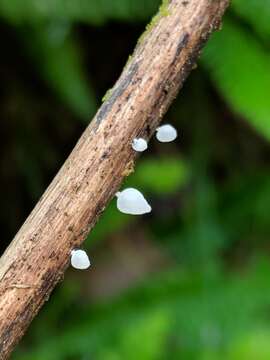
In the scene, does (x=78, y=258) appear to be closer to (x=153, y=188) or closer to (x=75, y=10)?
(x=75, y=10)

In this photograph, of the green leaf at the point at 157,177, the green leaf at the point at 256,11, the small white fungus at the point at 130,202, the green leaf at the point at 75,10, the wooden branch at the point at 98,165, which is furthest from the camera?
the green leaf at the point at 157,177

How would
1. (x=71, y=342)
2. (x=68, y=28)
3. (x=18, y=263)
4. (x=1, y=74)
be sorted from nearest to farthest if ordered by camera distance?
(x=18, y=263) → (x=68, y=28) → (x=71, y=342) → (x=1, y=74)

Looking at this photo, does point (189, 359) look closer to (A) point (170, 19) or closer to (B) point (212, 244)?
(B) point (212, 244)

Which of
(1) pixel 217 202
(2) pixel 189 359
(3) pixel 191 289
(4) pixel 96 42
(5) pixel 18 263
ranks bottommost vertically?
(5) pixel 18 263

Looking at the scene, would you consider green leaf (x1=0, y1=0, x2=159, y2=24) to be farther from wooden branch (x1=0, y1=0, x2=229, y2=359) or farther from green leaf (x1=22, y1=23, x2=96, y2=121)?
wooden branch (x1=0, y1=0, x2=229, y2=359)

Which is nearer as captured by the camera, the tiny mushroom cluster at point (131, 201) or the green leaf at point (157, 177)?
the tiny mushroom cluster at point (131, 201)

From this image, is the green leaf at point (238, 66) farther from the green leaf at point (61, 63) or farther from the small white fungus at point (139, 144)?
the small white fungus at point (139, 144)

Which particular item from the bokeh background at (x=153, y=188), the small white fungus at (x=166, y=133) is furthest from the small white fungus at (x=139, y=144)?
the bokeh background at (x=153, y=188)

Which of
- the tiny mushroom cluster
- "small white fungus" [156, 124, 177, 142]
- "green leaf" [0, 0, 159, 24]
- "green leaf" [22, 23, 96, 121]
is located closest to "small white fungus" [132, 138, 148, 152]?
the tiny mushroom cluster

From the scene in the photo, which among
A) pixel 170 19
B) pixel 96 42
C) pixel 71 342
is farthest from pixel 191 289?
pixel 170 19
